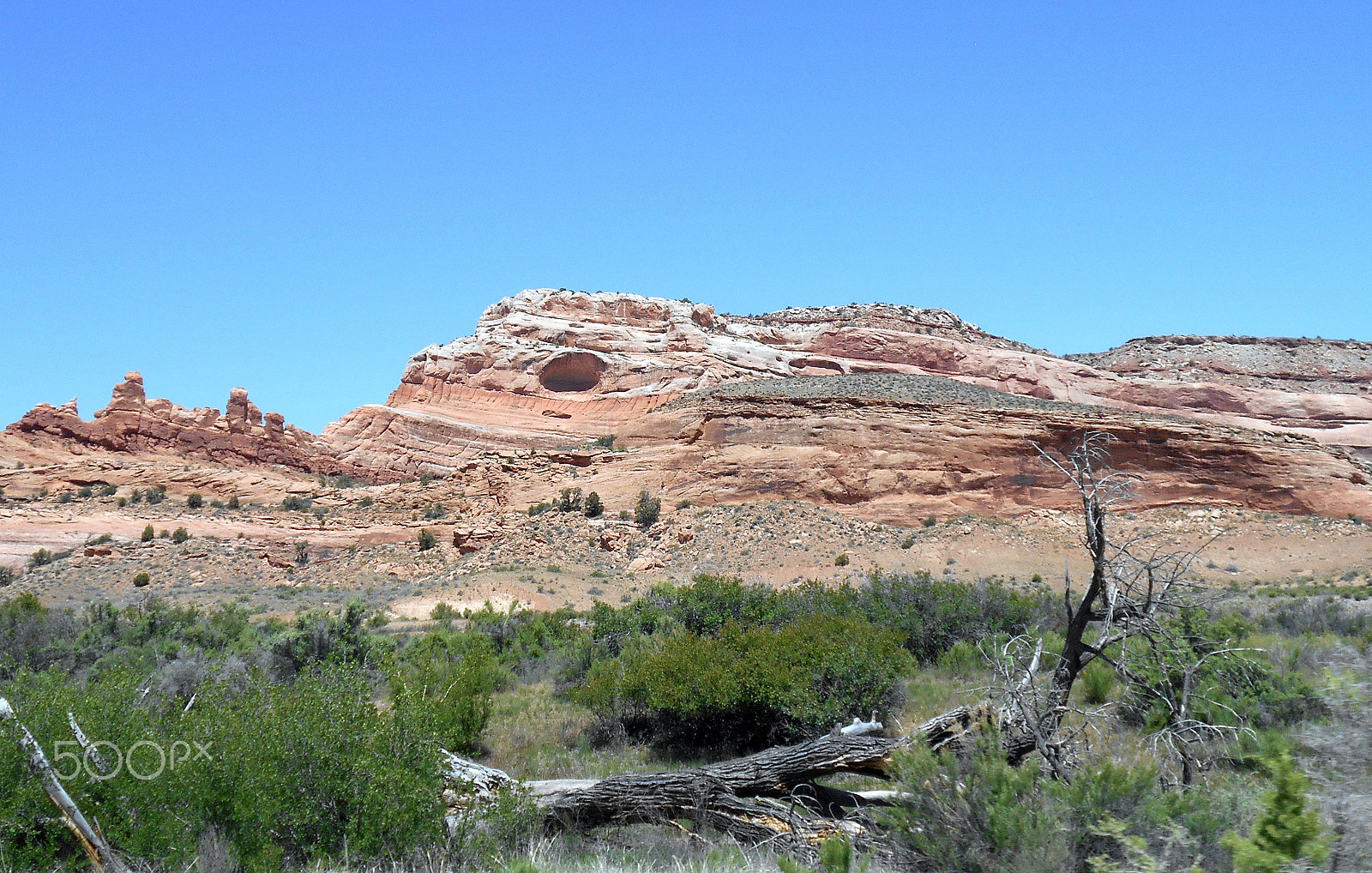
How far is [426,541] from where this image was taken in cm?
3216

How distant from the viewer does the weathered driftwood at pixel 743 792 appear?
6.45 m

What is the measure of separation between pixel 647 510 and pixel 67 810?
2898cm

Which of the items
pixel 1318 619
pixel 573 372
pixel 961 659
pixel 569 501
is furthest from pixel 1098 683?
pixel 573 372

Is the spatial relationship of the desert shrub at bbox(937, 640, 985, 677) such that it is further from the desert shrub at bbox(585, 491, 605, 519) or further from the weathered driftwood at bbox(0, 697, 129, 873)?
the desert shrub at bbox(585, 491, 605, 519)

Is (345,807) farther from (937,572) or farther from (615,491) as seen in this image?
(615,491)

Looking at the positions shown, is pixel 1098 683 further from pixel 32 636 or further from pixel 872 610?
pixel 32 636

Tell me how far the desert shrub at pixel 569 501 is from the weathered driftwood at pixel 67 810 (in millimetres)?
29389

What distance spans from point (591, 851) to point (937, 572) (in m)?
23.2

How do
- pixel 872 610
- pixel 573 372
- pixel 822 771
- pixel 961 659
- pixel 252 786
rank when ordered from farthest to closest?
pixel 573 372 < pixel 872 610 < pixel 961 659 < pixel 822 771 < pixel 252 786

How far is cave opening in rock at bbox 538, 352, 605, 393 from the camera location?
62.2 m

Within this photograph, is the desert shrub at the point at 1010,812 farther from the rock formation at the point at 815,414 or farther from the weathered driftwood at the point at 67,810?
the rock formation at the point at 815,414

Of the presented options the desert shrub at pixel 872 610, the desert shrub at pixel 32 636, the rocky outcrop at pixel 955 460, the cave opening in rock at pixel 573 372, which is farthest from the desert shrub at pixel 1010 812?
the cave opening in rock at pixel 573 372

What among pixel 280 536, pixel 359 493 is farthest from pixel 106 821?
pixel 359 493

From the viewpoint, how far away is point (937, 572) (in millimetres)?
27672
